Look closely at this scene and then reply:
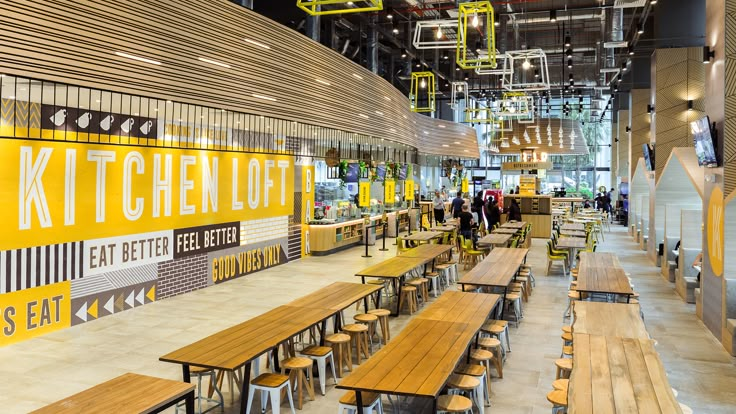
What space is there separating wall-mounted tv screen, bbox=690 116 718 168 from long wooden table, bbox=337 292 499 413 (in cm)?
441

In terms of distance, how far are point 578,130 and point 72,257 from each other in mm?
26316

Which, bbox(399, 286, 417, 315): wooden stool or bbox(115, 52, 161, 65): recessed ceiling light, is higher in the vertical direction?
bbox(115, 52, 161, 65): recessed ceiling light

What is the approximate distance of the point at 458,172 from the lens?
1017 inches

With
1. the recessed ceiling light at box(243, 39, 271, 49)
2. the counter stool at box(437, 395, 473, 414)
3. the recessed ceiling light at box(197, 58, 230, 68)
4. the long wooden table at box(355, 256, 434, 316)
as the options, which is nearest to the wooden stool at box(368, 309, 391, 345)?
the long wooden table at box(355, 256, 434, 316)

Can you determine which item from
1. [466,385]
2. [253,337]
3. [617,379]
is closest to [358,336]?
[253,337]

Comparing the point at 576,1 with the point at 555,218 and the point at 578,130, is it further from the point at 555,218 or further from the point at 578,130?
the point at 578,130

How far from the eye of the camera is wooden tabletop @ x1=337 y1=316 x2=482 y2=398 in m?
3.66

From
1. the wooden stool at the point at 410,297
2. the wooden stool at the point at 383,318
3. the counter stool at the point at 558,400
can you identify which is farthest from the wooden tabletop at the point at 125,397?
the wooden stool at the point at 410,297

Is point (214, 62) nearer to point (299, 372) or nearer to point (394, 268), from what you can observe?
point (394, 268)

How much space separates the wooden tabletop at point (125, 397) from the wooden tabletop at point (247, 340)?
1.63 ft

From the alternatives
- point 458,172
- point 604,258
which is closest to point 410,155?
point 458,172

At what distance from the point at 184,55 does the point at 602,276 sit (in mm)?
6385

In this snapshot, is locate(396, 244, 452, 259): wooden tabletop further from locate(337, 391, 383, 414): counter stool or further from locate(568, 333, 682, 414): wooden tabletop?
locate(337, 391, 383, 414): counter stool

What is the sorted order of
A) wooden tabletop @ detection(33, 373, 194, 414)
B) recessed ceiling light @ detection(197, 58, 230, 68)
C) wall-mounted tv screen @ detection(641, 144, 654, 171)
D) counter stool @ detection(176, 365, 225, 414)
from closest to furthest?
wooden tabletop @ detection(33, 373, 194, 414), counter stool @ detection(176, 365, 225, 414), recessed ceiling light @ detection(197, 58, 230, 68), wall-mounted tv screen @ detection(641, 144, 654, 171)
